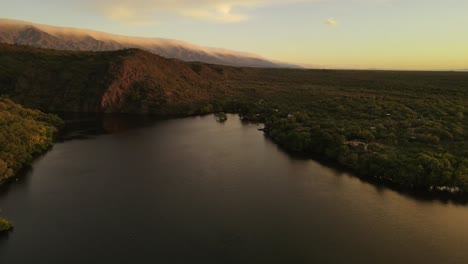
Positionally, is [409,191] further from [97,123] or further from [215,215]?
[97,123]

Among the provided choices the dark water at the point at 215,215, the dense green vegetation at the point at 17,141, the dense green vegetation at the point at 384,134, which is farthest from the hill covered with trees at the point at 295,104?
the dense green vegetation at the point at 17,141

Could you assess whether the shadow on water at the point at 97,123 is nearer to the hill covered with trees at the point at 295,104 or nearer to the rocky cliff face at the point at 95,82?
the hill covered with trees at the point at 295,104

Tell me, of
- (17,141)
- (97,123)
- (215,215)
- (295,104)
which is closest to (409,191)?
(215,215)

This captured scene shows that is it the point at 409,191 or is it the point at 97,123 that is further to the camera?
the point at 97,123

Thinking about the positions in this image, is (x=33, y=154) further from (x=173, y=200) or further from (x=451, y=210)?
(x=451, y=210)

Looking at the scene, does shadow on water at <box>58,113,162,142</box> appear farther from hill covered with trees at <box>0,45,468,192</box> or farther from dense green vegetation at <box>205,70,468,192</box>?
dense green vegetation at <box>205,70,468,192</box>

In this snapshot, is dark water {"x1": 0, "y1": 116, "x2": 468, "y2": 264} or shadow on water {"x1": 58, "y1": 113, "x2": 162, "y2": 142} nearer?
dark water {"x1": 0, "y1": 116, "x2": 468, "y2": 264}

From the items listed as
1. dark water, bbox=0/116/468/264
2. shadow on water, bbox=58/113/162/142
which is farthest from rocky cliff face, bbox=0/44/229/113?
dark water, bbox=0/116/468/264
